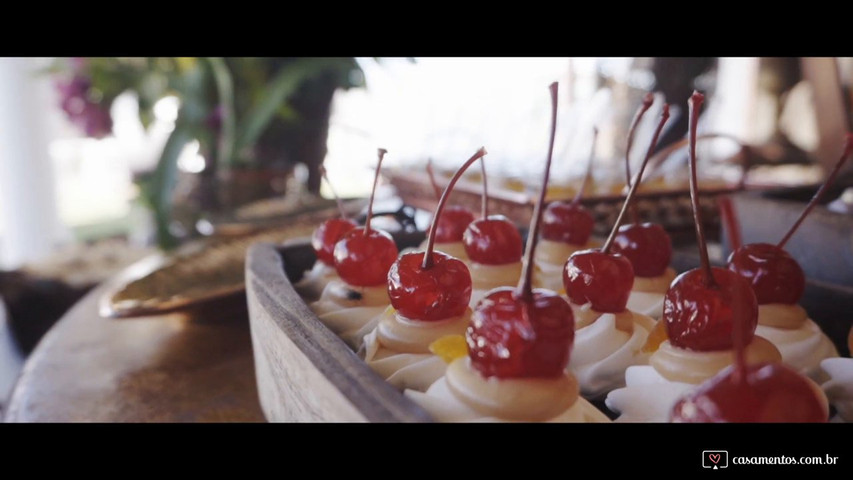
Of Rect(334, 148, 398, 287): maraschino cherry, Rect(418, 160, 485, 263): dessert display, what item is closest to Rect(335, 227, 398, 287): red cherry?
Rect(334, 148, 398, 287): maraschino cherry

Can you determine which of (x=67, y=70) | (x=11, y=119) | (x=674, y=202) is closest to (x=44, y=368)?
(x=674, y=202)

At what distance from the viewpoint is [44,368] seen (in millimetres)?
788

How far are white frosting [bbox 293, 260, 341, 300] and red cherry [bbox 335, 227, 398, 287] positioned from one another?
0.24 ft

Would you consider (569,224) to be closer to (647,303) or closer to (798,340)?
(647,303)

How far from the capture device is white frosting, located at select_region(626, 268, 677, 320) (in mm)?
623

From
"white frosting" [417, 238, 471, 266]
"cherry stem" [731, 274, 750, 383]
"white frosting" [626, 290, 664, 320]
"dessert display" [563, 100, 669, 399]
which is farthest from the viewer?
"white frosting" [417, 238, 471, 266]

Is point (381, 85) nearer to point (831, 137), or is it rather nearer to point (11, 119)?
point (831, 137)

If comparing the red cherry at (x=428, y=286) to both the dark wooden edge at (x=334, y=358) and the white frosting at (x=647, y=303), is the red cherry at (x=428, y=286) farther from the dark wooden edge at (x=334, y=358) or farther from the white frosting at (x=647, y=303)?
the white frosting at (x=647, y=303)

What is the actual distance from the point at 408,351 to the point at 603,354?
0.17 m

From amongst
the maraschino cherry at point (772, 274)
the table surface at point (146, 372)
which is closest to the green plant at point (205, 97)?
the table surface at point (146, 372)

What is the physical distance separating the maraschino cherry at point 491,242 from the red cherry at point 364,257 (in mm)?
90

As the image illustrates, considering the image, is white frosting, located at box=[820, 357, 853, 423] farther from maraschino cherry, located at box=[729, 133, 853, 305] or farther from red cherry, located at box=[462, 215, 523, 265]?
red cherry, located at box=[462, 215, 523, 265]

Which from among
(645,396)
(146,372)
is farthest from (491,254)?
(146,372)
